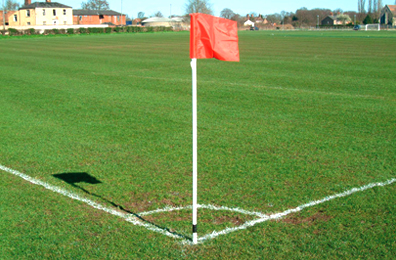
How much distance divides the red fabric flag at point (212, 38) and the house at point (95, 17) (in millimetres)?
131145

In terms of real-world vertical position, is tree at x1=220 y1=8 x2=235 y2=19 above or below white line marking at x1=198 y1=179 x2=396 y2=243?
above

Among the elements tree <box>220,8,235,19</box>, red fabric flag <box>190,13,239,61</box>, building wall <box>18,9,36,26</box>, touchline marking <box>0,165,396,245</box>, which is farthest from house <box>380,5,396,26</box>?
red fabric flag <box>190,13,239,61</box>

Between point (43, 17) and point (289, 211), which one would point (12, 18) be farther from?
point (289, 211)

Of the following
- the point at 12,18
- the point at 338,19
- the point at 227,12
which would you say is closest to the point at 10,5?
the point at 12,18

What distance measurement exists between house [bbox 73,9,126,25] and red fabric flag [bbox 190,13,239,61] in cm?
13115

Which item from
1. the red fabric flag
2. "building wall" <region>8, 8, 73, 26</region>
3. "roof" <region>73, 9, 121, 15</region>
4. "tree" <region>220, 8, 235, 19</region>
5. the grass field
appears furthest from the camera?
"tree" <region>220, 8, 235, 19</region>

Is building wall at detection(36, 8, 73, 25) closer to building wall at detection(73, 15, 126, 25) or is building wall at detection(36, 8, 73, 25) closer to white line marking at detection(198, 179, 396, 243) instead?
building wall at detection(73, 15, 126, 25)

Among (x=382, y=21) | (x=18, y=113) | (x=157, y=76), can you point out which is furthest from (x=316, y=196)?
(x=382, y=21)

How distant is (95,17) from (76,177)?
133 m

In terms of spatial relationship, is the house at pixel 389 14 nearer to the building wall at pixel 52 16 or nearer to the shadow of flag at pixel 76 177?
the building wall at pixel 52 16

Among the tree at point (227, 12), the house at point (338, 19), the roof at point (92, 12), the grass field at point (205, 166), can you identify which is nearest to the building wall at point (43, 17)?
the roof at point (92, 12)

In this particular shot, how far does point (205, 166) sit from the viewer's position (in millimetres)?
6594

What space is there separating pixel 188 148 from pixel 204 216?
9.36ft

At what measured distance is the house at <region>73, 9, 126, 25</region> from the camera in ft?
423
